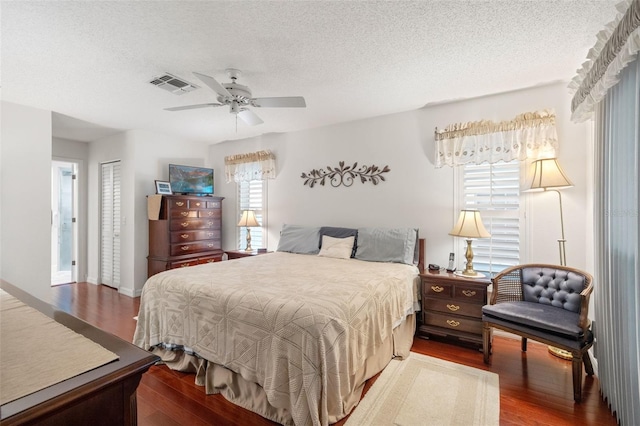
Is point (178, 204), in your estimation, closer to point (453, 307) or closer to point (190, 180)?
point (190, 180)

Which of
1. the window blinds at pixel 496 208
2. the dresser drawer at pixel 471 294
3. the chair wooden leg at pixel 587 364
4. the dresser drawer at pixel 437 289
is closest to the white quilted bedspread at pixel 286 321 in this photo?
the dresser drawer at pixel 437 289

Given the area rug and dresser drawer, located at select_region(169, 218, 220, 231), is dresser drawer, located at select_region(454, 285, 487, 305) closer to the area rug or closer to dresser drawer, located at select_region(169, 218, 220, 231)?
the area rug

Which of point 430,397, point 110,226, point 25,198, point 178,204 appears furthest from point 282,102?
point 110,226

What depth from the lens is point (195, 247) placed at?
4.89 meters

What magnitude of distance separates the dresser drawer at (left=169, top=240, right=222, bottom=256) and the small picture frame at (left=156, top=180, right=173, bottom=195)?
3.05ft

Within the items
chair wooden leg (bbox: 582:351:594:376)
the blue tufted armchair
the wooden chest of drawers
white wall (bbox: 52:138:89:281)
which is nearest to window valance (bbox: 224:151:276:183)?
the wooden chest of drawers

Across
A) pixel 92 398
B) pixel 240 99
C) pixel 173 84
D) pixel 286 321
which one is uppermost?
pixel 173 84

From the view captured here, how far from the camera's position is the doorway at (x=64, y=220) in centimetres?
556

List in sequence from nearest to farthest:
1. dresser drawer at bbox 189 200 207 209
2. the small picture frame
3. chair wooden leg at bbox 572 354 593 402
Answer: chair wooden leg at bbox 572 354 593 402 → the small picture frame → dresser drawer at bbox 189 200 207 209

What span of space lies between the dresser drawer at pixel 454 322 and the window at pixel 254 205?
2966mm

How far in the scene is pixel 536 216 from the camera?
2.99m

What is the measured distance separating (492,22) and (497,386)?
2.66 meters

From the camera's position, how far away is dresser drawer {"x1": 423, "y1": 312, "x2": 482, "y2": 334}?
9.24ft

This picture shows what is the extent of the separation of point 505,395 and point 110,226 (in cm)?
605
